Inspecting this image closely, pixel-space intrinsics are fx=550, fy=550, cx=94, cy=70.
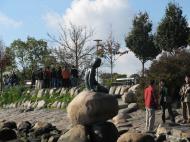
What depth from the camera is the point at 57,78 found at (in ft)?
122

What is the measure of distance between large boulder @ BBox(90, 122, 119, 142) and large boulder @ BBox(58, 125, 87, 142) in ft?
0.98

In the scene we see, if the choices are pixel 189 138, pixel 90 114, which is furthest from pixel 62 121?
pixel 189 138

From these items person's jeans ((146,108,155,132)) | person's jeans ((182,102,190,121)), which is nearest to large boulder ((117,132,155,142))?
person's jeans ((146,108,155,132))

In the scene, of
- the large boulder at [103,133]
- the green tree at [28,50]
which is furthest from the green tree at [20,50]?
the large boulder at [103,133]

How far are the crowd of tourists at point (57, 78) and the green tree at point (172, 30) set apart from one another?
20.1 feet

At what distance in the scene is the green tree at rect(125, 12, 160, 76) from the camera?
4375 centimetres

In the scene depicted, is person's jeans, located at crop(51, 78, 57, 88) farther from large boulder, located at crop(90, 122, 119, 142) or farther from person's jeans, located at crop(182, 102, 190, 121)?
large boulder, located at crop(90, 122, 119, 142)

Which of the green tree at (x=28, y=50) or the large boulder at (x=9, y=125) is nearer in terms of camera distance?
the large boulder at (x=9, y=125)

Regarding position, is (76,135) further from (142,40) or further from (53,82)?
(142,40)

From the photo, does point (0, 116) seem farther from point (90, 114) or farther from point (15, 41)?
point (15, 41)

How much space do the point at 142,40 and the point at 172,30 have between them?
7.65m

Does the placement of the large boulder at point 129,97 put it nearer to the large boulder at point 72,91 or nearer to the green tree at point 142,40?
the large boulder at point 72,91

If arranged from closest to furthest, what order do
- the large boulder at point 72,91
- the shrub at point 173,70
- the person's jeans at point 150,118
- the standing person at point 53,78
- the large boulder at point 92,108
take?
the large boulder at point 92,108
the person's jeans at point 150,118
the shrub at point 173,70
the large boulder at point 72,91
the standing person at point 53,78

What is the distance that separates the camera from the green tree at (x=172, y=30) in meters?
36.0
